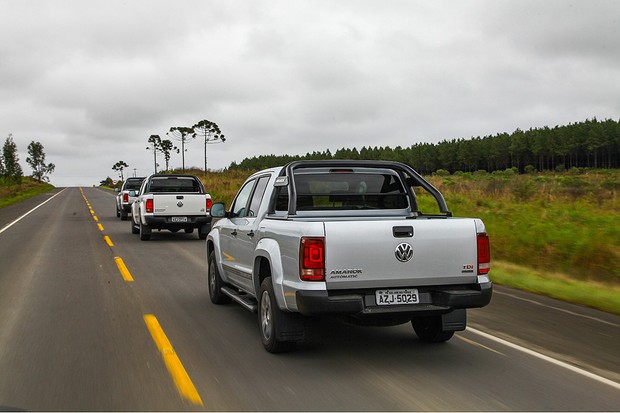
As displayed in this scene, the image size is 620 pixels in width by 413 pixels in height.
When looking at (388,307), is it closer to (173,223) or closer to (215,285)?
(215,285)

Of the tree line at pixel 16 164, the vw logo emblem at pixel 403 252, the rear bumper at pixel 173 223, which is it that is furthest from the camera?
the tree line at pixel 16 164

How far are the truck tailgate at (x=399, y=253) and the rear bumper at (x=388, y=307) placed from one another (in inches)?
3.4

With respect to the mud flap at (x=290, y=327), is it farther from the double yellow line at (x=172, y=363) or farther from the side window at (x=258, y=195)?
the side window at (x=258, y=195)

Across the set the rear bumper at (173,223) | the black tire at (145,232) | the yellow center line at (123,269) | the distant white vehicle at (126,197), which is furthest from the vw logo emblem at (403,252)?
A: the distant white vehicle at (126,197)

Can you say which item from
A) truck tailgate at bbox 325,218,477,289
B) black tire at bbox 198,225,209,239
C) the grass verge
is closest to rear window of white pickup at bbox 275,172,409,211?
truck tailgate at bbox 325,218,477,289

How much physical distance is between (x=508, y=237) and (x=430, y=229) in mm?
9028

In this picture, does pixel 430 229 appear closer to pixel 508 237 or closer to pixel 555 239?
pixel 555 239

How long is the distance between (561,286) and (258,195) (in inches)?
223

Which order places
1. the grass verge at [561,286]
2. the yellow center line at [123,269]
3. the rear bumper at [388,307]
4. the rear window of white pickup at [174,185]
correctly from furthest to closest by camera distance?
the rear window of white pickup at [174,185] < the yellow center line at [123,269] < the grass verge at [561,286] < the rear bumper at [388,307]

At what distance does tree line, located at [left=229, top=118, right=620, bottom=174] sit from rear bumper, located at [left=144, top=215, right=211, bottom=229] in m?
99.6

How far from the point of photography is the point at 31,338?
20.1ft

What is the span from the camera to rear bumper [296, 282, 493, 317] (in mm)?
4934

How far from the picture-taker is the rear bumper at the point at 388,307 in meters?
4.93

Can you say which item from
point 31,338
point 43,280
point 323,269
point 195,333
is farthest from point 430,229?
point 43,280
